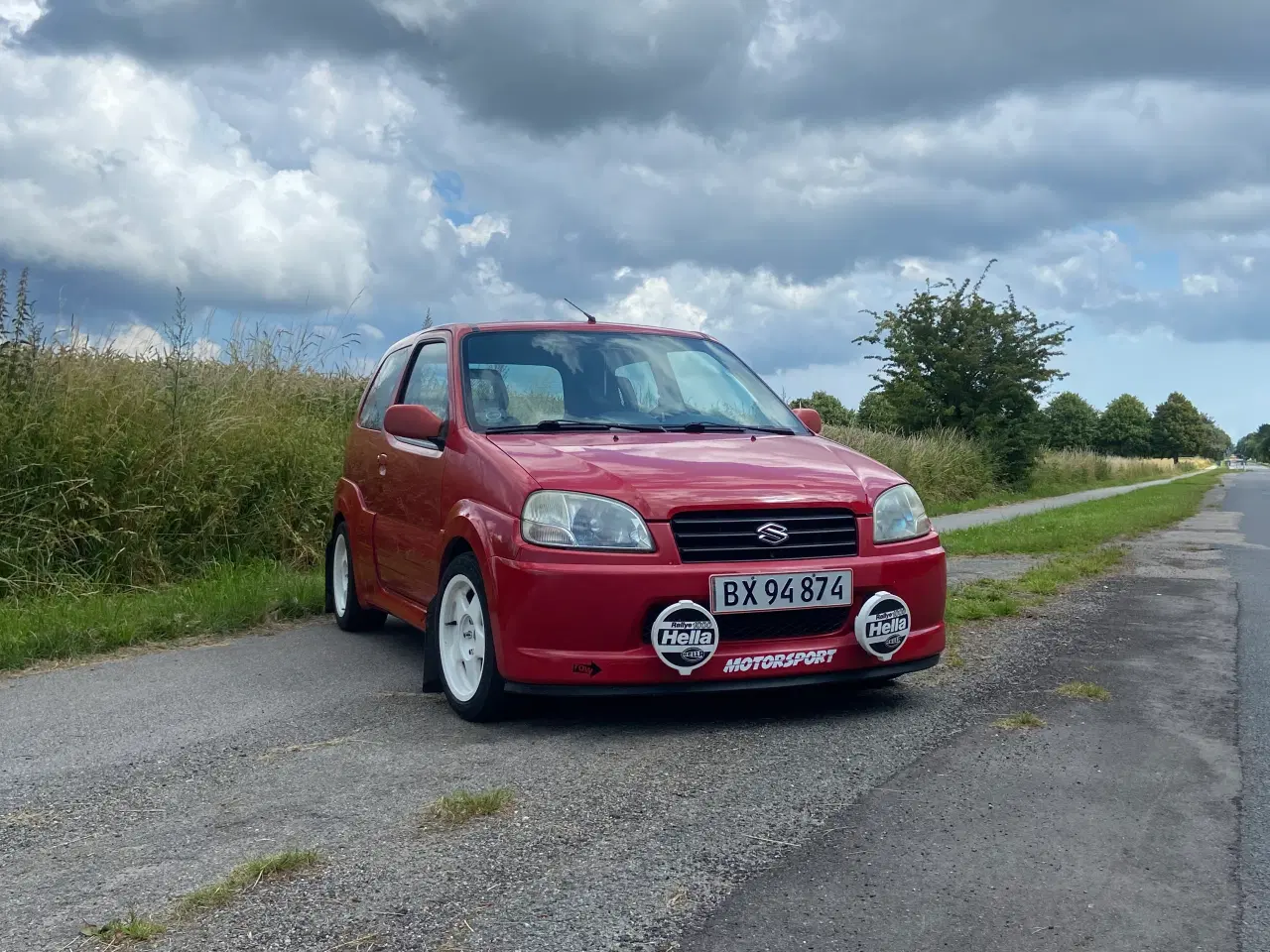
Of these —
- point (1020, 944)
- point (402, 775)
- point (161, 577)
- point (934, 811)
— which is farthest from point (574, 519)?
point (161, 577)

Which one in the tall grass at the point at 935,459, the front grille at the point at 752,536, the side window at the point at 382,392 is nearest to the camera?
the front grille at the point at 752,536

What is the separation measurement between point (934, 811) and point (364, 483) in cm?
406

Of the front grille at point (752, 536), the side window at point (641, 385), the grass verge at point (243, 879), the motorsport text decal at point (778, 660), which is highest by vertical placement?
the side window at point (641, 385)

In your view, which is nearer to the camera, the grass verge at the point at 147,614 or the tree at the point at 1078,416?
the grass verge at the point at 147,614

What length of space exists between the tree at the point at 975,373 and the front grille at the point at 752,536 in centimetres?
2570

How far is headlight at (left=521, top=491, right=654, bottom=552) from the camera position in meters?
4.33

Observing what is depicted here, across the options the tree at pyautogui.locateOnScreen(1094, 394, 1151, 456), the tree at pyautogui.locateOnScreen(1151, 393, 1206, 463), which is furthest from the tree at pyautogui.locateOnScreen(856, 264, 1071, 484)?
the tree at pyautogui.locateOnScreen(1151, 393, 1206, 463)

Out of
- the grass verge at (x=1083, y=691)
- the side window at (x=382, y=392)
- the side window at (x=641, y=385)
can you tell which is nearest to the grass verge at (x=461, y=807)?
the side window at (x=641, y=385)

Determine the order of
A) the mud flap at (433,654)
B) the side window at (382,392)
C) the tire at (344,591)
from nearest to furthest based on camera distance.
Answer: the mud flap at (433,654)
the side window at (382,392)
the tire at (344,591)

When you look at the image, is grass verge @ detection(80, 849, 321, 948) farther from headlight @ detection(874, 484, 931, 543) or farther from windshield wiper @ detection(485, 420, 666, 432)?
headlight @ detection(874, 484, 931, 543)

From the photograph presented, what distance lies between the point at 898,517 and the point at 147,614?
15.2ft

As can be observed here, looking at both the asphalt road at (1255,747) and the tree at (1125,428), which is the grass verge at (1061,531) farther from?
the tree at (1125,428)

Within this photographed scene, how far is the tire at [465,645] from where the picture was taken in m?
4.49

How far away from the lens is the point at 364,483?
6.59 metres
